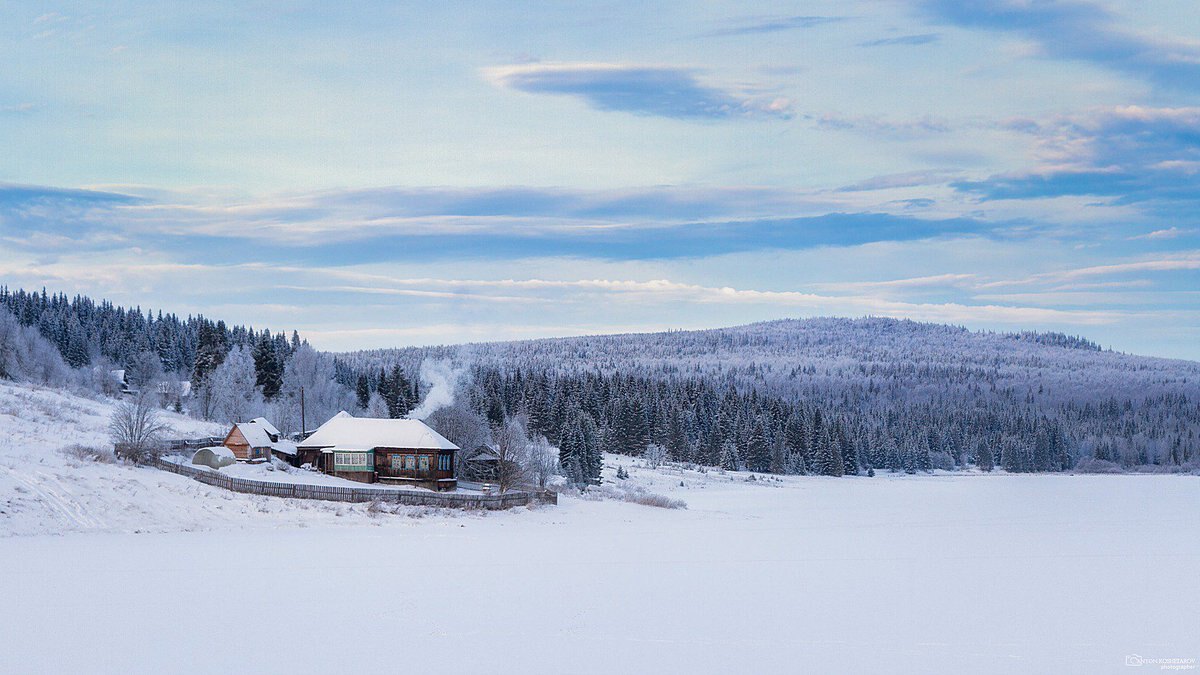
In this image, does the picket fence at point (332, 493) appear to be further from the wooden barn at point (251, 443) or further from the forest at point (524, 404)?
the forest at point (524, 404)

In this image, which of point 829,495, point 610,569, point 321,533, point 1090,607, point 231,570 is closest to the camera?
point 1090,607

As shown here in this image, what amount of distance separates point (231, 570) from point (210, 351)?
90.7m

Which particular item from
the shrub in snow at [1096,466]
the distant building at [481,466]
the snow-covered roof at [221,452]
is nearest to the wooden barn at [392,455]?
the snow-covered roof at [221,452]

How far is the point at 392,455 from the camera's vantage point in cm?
6212

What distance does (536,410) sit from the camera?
122m

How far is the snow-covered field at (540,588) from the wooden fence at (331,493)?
1602 mm

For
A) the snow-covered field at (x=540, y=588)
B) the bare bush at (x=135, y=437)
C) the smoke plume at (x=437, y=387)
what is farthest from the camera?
the smoke plume at (x=437, y=387)

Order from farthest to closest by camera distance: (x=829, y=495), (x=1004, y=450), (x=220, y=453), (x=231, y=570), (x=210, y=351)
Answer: (x=1004, y=450)
(x=210, y=351)
(x=829, y=495)
(x=220, y=453)
(x=231, y=570)

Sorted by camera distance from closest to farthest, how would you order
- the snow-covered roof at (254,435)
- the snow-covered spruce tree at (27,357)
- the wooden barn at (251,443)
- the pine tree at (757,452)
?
the wooden barn at (251,443) < the snow-covered roof at (254,435) < the snow-covered spruce tree at (27,357) < the pine tree at (757,452)

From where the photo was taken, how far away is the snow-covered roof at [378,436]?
2436 inches

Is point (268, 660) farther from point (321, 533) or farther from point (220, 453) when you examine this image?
point (220, 453)

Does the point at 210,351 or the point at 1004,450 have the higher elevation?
the point at 210,351

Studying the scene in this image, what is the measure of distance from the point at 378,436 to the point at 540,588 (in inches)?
1451

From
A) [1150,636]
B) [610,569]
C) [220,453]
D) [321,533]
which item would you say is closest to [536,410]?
[220,453]
